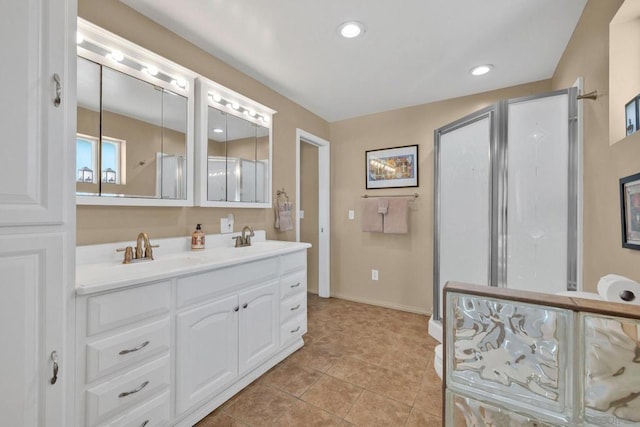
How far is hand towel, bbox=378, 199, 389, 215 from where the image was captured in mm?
3051

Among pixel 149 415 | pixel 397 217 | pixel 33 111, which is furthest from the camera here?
pixel 397 217

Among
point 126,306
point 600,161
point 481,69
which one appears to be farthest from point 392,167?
point 126,306

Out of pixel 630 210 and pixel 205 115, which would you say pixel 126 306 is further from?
pixel 630 210

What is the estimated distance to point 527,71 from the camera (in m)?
2.27

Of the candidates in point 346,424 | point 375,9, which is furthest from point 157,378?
point 375,9

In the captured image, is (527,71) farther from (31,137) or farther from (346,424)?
(31,137)

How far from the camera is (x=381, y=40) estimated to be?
1858mm

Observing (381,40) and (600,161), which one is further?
(381,40)

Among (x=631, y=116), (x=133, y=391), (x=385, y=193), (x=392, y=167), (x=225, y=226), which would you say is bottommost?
(x=133, y=391)

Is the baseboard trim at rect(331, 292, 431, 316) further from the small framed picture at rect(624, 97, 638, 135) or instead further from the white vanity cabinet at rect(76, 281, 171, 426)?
the white vanity cabinet at rect(76, 281, 171, 426)

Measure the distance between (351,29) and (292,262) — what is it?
1.68 meters

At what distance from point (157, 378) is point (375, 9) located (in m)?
2.26

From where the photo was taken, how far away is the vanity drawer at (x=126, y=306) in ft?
3.38

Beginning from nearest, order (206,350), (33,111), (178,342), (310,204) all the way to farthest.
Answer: (33,111)
(178,342)
(206,350)
(310,204)
